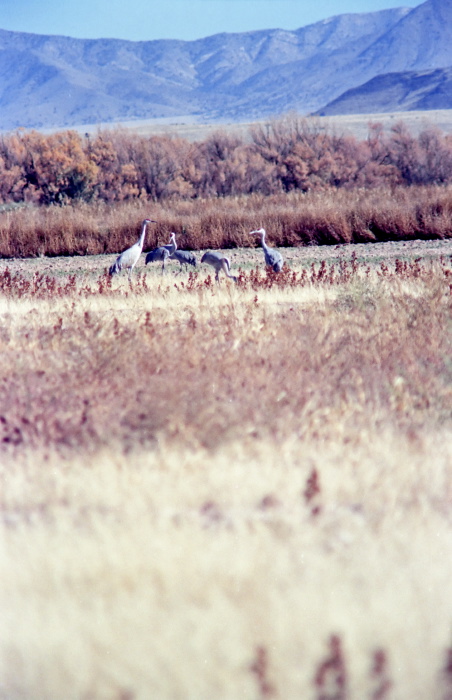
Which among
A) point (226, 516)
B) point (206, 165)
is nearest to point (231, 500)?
point (226, 516)

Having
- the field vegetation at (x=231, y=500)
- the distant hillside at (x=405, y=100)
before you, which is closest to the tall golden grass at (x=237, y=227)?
the field vegetation at (x=231, y=500)

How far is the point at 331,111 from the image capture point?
7254 inches

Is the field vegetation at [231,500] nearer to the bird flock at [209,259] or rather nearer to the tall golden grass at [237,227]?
the bird flock at [209,259]

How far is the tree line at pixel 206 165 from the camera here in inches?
1123

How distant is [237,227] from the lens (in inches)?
744

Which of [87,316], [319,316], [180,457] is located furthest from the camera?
[319,316]

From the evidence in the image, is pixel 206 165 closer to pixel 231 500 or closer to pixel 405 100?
pixel 231 500

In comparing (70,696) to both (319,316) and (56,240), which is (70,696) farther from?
(56,240)

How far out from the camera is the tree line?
93.6 feet

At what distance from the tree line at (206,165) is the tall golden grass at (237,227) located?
788 centimetres

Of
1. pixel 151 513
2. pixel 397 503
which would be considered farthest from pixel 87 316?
pixel 397 503

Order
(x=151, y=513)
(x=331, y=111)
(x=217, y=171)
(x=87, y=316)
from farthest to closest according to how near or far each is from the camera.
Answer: (x=331, y=111), (x=217, y=171), (x=87, y=316), (x=151, y=513)

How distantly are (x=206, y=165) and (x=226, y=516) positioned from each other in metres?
28.2

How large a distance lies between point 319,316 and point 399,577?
177 inches
